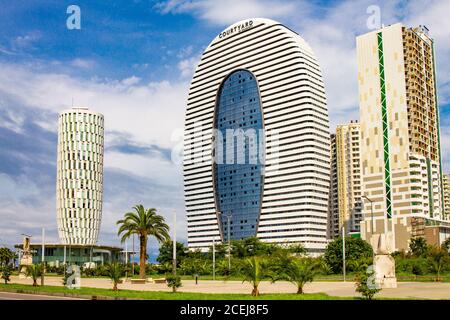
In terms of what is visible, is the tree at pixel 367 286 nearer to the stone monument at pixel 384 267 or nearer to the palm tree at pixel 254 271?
the palm tree at pixel 254 271

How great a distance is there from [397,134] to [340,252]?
61077 millimetres

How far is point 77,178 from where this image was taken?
19488 centimetres

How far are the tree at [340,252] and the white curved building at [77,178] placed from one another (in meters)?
123

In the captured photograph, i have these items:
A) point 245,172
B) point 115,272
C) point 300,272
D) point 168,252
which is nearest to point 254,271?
point 300,272

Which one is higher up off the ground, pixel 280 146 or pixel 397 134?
pixel 280 146

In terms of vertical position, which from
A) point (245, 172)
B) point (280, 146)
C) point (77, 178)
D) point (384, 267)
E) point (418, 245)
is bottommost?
point (418, 245)

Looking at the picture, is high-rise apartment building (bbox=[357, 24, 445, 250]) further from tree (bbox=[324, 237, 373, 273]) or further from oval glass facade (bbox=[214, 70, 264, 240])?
oval glass facade (bbox=[214, 70, 264, 240])

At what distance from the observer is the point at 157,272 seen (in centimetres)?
8881

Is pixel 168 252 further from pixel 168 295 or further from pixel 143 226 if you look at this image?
pixel 168 295

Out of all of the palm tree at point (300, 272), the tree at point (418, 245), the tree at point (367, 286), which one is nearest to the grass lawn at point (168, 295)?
the palm tree at point (300, 272)

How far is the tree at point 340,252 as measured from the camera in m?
82.2

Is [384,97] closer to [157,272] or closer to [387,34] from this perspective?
[387,34]
